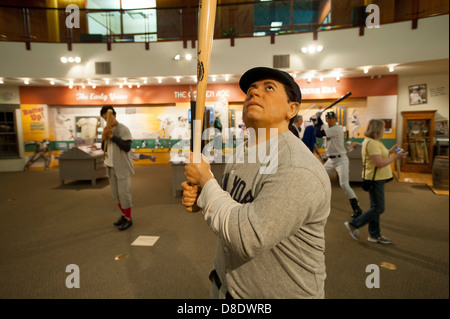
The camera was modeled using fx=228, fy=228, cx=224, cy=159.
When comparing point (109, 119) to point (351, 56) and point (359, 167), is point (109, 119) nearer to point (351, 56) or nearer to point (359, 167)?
point (359, 167)

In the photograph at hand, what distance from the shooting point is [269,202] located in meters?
0.66

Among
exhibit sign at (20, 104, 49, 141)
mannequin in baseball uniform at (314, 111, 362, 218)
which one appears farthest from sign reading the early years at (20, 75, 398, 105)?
mannequin in baseball uniform at (314, 111, 362, 218)

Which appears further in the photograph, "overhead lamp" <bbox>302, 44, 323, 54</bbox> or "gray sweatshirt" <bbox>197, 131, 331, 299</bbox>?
"overhead lamp" <bbox>302, 44, 323, 54</bbox>

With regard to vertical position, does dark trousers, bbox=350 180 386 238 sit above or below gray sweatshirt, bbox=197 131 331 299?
below

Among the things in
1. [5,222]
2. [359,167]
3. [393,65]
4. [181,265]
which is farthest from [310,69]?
[5,222]

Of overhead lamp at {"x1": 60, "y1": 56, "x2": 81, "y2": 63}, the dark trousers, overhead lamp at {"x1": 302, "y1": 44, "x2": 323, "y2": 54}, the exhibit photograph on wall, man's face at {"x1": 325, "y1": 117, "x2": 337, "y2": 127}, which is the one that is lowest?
the dark trousers

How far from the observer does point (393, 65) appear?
6098 millimetres

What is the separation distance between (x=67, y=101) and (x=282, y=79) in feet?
3.47

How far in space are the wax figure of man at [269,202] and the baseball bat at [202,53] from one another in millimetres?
104

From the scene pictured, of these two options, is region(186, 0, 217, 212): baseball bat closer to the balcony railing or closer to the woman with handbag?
the balcony railing

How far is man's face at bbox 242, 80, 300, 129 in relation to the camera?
81 cm

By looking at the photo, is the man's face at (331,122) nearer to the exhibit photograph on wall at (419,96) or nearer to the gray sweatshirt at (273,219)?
the exhibit photograph on wall at (419,96)

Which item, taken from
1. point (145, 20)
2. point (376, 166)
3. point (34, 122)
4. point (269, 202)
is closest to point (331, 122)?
point (376, 166)

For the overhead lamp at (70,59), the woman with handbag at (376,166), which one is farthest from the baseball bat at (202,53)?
the woman with handbag at (376,166)
